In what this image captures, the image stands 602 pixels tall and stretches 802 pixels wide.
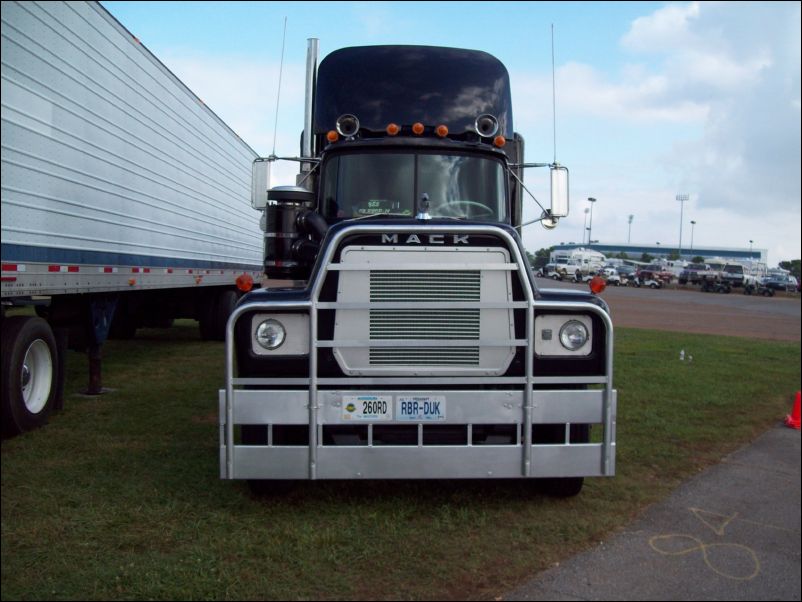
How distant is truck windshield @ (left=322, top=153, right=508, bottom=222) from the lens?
6.15 m

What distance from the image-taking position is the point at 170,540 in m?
4.41

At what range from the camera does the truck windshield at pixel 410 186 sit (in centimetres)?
615

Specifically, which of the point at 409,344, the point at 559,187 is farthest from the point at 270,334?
the point at 559,187

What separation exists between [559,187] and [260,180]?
2704mm

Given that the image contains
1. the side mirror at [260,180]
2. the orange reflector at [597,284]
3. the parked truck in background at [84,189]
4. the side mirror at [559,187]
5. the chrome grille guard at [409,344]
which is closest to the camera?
the chrome grille guard at [409,344]

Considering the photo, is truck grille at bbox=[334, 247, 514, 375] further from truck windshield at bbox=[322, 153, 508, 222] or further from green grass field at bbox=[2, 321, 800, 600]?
Result: truck windshield at bbox=[322, 153, 508, 222]

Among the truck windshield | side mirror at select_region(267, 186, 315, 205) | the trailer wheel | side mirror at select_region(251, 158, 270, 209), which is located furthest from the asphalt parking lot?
the trailer wheel

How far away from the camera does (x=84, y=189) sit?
731 centimetres

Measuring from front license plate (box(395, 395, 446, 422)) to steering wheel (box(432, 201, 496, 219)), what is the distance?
1.92 meters

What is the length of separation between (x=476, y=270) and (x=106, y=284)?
4.88 metres

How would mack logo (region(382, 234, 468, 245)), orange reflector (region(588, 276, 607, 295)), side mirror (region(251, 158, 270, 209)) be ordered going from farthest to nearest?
side mirror (region(251, 158, 270, 209)), orange reflector (region(588, 276, 607, 295)), mack logo (region(382, 234, 468, 245))

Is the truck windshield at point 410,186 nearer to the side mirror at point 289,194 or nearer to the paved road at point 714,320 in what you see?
the side mirror at point 289,194

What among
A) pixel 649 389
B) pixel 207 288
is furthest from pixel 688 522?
pixel 207 288

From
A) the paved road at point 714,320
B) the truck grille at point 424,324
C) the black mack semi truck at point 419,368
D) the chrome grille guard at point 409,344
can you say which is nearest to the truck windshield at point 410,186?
→ the black mack semi truck at point 419,368
